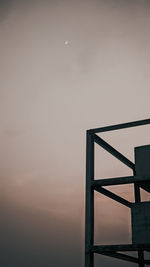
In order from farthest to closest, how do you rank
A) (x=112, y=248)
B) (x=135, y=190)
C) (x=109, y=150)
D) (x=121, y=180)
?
(x=135, y=190) → (x=109, y=150) → (x=121, y=180) → (x=112, y=248)

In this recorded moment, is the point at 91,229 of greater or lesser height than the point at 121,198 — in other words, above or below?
below

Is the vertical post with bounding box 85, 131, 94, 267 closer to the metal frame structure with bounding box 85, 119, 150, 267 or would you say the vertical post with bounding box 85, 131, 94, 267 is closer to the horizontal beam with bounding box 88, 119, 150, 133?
the metal frame structure with bounding box 85, 119, 150, 267

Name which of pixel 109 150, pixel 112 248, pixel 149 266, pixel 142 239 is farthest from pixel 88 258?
pixel 149 266

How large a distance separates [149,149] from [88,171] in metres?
2.81

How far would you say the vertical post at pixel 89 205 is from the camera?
14.8 m

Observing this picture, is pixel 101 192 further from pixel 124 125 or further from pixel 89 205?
pixel 124 125

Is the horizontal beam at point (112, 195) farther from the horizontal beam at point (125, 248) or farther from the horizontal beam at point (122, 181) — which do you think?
the horizontal beam at point (125, 248)

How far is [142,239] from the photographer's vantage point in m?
14.5

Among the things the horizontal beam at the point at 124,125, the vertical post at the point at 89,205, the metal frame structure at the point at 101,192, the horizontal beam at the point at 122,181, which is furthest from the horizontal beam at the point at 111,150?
the horizontal beam at the point at 122,181

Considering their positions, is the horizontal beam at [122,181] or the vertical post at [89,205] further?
the horizontal beam at [122,181]

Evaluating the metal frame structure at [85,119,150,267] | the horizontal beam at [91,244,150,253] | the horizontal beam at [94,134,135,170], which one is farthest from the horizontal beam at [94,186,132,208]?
the horizontal beam at [91,244,150,253]

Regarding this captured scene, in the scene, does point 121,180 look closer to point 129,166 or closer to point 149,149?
point 149,149

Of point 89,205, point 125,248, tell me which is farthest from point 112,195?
point 125,248

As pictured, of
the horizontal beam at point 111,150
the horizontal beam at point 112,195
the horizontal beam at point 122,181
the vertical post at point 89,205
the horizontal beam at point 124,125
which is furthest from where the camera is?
the horizontal beam at point 111,150
